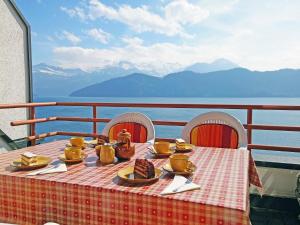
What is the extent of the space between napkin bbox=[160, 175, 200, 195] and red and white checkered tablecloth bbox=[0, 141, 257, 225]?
27 millimetres

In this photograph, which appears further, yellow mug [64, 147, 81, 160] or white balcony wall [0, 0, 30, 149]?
white balcony wall [0, 0, 30, 149]

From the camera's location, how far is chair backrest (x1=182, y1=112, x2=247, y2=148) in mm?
2232

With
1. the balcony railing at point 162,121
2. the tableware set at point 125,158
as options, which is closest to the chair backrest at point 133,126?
the tableware set at point 125,158

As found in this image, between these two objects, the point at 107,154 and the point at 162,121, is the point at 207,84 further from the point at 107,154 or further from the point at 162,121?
the point at 107,154

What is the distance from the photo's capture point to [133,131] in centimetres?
248

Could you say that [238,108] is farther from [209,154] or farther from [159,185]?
[159,185]

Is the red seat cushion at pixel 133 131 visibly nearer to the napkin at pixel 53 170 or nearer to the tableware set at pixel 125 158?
the tableware set at pixel 125 158

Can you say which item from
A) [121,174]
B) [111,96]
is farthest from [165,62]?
[121,174]

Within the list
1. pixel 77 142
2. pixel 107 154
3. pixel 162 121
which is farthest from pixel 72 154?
pixel 162 121

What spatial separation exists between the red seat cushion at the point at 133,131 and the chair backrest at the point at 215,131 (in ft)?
1.19

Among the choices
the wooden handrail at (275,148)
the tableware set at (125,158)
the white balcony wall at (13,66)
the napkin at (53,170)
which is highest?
the white balcony wall at (13,66)

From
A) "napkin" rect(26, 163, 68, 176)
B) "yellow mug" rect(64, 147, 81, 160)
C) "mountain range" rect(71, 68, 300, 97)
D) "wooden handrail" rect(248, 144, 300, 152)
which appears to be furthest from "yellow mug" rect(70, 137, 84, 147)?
"mountain range" rect(71, 68, 300, 97)

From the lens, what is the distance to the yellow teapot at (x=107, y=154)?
150 centimetres

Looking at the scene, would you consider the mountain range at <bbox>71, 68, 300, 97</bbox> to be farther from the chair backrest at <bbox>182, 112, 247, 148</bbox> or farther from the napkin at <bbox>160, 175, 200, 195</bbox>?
the napkin at <bbox>160, 175, 200, 195</bbox>
